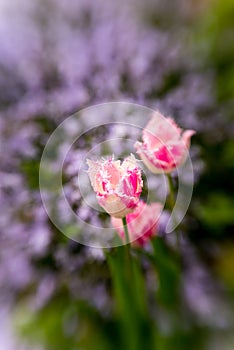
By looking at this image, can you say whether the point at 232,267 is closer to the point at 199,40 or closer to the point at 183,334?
the point at 183,334

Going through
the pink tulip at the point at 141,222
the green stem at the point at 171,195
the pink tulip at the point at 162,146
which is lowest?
the pink tulip at the point at 141,222

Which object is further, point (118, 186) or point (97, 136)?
point (97, 136)

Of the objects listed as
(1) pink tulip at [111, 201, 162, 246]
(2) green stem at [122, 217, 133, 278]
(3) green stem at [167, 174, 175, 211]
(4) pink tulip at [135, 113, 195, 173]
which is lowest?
(2) green stem at [122, 217, 133, 278]

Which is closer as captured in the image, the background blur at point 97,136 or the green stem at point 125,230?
the green stem at point 125,230

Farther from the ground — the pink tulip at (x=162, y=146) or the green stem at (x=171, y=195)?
the pink tulip at (x=162, y=146)

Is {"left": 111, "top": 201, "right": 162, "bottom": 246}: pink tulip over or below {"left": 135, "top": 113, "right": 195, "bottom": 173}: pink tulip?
below
